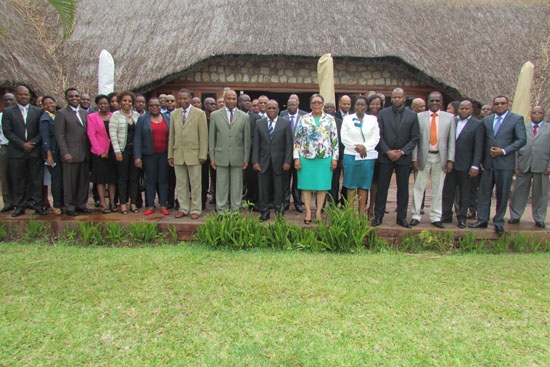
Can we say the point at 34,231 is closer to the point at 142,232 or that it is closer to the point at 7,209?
the point at 7,209

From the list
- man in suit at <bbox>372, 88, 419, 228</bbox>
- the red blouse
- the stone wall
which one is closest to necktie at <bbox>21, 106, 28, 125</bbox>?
the red blouse

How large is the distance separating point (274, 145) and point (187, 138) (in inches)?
51.0

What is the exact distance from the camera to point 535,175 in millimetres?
5742

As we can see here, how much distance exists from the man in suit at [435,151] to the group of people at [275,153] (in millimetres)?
14

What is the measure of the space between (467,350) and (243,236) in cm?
283

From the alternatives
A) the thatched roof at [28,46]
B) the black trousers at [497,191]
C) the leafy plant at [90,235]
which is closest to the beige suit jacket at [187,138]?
the leafy plant at [90,235]

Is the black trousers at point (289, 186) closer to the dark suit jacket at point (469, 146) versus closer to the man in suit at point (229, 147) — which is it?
the man in suit at point (229, 147)

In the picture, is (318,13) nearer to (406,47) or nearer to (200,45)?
(406,47)

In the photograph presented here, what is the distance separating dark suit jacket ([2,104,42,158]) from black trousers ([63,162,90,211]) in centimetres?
59

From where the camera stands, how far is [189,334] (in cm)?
290

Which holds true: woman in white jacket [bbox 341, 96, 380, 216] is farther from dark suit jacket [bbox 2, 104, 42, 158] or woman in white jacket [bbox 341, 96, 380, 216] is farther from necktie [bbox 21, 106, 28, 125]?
necktie [bbox 21, 106, 28, 125]

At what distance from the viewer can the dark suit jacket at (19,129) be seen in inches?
215

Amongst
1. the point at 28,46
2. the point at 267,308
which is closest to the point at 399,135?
the point at 267,308

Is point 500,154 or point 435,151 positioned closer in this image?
point 500,154
